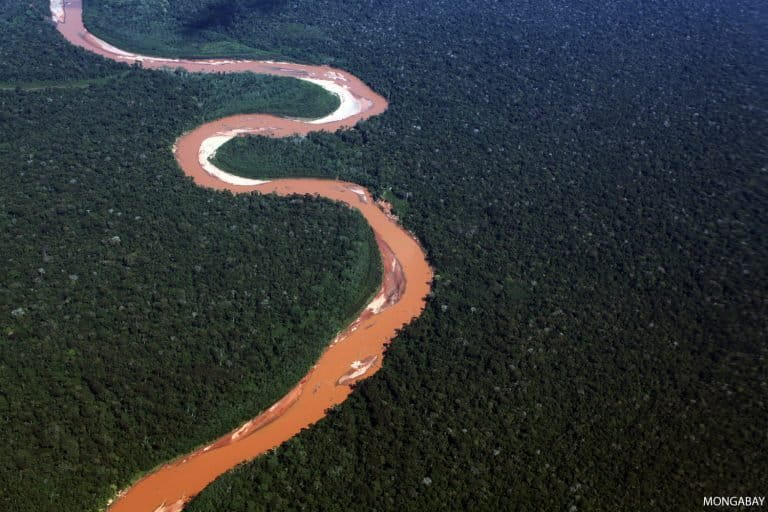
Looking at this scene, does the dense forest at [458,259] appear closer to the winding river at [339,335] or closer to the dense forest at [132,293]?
the dense forest at [132,293]

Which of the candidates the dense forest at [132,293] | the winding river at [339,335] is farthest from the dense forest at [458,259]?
the winding river at [339,335]

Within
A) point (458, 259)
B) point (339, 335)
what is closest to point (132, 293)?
point (339, 335)

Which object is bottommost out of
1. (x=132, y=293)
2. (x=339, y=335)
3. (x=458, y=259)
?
(x=339, y=335)

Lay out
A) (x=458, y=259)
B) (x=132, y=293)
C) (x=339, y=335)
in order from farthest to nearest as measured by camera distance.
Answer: (x=458, y=259), (x=339, y=335), (x=132, y=293)

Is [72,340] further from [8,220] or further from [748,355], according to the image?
[748,355]

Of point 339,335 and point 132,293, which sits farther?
point 339,335

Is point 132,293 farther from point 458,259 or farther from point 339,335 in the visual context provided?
point 458,259

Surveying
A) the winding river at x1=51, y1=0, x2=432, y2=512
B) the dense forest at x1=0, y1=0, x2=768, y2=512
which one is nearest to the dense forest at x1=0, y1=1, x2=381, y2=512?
the dense forest at x1=0, y1=0, x2=768, y2=512
